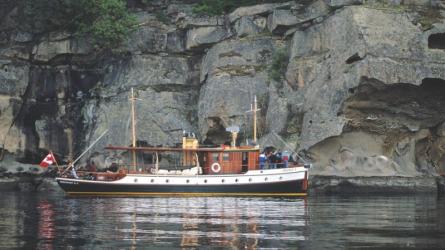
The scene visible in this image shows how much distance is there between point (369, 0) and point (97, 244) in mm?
40776

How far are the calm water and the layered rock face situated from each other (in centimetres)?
1376

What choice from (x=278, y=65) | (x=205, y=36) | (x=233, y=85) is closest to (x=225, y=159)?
(x=233, y=85)

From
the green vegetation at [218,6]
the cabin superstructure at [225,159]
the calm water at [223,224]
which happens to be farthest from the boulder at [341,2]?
the calm water at [223,224]

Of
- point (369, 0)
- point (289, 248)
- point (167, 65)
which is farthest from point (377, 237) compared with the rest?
point (167, 65)

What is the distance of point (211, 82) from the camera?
6500 cm

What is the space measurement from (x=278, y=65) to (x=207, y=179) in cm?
1532

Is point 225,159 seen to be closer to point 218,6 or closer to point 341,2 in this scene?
point 341,2

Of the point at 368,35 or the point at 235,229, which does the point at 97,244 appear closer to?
the point at 235,229

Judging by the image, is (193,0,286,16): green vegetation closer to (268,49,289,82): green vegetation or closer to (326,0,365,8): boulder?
(268,49,289,82): green vegetation

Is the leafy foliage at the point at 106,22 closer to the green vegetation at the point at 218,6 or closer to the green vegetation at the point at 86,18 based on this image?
the green vegetation at the point at 86,18

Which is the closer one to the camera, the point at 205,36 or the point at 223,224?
the point at 223,224

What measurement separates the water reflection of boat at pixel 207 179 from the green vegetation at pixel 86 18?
16.7 meters

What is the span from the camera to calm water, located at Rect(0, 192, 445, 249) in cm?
2472

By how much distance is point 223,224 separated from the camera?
1204 inches
